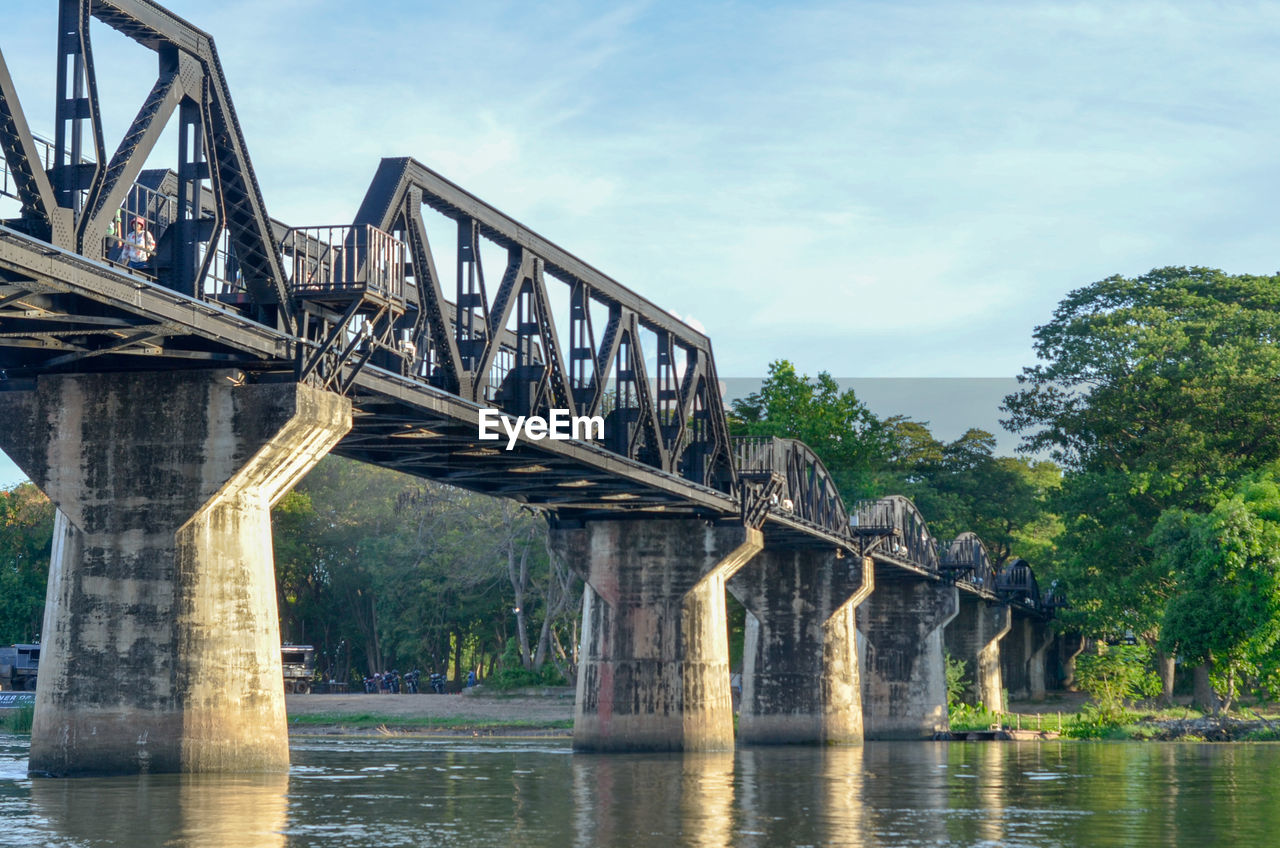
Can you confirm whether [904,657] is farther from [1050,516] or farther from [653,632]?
[1050,516]

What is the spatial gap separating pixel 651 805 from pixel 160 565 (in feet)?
33.7

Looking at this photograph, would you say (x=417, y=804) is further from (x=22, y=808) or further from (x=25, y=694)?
(x=25, y=694)

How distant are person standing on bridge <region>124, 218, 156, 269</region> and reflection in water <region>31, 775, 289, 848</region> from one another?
9.09 meters

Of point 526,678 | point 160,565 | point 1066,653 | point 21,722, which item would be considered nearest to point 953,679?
point 526,678

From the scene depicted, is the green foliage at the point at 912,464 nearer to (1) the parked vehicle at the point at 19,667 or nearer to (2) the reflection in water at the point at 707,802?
(1) the parked vehicle at the point at 19,667

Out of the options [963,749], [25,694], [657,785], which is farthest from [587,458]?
[25,694]

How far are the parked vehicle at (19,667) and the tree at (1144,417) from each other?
62.7 meters

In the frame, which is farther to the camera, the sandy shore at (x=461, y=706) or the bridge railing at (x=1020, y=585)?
the bridge railing at (x=1020, y=585)

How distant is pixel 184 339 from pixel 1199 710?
67.3m

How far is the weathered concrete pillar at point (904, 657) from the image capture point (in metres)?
88.4

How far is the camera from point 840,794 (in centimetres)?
3434

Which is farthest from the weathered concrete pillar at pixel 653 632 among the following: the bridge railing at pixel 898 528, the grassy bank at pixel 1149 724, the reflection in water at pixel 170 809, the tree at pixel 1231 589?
the grassy bank at pixel 1149 724

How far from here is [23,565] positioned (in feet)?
386

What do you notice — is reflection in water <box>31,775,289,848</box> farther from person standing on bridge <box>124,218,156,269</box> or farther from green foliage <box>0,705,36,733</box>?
green foliage <box>0,705,36,733</box>
